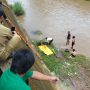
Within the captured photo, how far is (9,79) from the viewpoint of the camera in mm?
2367

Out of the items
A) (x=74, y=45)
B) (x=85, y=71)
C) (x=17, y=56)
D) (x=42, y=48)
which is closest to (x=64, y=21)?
(x=74, y=45)

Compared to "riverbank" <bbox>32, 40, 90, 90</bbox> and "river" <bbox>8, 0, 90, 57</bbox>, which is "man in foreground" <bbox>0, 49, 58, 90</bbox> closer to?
"riverbank" <bbox>32, 40, 90, 90</bbox>

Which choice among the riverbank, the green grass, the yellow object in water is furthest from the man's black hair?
the yellow object in water

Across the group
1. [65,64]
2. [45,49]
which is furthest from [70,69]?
[45,49]

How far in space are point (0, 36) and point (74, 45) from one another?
9222 mm

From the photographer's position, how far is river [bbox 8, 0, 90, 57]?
13758 millimetres

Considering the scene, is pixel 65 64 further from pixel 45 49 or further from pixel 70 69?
pixel 45 49

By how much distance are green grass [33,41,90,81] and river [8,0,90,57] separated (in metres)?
1.41

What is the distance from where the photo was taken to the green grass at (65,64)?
30.6ft

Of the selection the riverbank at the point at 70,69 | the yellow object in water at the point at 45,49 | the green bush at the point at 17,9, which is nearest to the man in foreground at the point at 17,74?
the riverbank at the point at 70,69

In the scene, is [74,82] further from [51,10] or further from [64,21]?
[51,10]

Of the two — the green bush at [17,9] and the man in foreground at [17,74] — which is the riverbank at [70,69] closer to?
the green bush at [17,9]

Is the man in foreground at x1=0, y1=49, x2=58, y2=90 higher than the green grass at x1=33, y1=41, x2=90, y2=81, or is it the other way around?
the man in foreground at x1=0, y1=49, x2=58, y2=90

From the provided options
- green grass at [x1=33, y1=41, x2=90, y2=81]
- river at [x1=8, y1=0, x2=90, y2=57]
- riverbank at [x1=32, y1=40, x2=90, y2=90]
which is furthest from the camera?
river at [x1=8, y1=0, x2=90, y2=57]
